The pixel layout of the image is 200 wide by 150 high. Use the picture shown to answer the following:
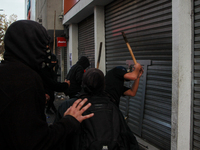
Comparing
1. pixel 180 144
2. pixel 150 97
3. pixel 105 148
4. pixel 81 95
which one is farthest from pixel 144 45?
pixel 105 148

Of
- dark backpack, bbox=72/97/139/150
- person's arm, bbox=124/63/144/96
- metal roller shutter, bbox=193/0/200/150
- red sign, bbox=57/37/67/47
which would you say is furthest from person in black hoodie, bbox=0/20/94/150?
red sign, bbox=57/37/67/47

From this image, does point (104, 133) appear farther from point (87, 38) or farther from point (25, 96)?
point (87, 38)

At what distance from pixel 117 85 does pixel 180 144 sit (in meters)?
1.39

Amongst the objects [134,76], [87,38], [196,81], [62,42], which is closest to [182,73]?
[196,81]

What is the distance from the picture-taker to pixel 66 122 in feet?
4.81

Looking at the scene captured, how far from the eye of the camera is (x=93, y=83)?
6.92ft

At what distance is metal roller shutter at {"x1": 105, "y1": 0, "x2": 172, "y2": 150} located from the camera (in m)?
3.95

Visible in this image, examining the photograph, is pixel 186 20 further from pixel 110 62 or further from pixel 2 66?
pixel 110 62

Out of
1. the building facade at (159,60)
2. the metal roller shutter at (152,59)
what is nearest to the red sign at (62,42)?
the building facade at (159,60)

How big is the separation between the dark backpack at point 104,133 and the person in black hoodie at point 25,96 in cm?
36

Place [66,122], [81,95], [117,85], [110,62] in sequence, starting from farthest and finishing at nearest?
[110,62]
[117,85]
[81,95]
[66,122]

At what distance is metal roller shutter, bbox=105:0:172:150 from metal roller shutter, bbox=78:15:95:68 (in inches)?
108

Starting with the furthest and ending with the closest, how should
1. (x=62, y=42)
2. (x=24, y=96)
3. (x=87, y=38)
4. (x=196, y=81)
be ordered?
(x=62, y=42)
(x=87, y=38)
(x=196, y=81)
(x=24, y=96)

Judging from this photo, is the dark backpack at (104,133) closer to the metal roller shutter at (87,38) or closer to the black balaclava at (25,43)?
the black balaclava at (25,43)
